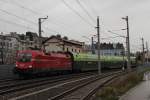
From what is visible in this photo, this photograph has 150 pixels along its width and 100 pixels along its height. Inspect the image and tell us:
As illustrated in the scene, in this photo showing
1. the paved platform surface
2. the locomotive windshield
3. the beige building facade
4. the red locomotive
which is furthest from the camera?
the beige building facade

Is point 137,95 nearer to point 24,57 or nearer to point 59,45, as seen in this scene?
point 24,57

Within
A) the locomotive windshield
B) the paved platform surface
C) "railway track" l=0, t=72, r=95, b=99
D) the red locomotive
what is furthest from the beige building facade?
the paved platform surface

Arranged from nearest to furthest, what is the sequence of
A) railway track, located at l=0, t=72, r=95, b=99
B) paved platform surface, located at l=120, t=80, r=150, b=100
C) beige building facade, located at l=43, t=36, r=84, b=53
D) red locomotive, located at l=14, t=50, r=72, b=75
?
paved platform surface, located at l=120, t=80, r=150, b=100
railway track, located at l=0, t=72, r=95, b=99
red locomotive, located at l=14, t=50, r=72, b=75
beige building facade, located at l=43, t=36, r=84, b=53

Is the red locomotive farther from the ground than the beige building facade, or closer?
closer

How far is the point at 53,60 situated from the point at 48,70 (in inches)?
69.8

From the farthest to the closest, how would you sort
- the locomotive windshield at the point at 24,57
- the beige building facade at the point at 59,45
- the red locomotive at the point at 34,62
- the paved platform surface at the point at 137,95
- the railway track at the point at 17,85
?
1. the beige building facade at the point at 59,45
2. the locomotive windshield at the point at 24,57
3. the red locomotive at the point at 34,62
4. the railway track at the point at 17,85
5. the paved platform surface at the point at 137,95

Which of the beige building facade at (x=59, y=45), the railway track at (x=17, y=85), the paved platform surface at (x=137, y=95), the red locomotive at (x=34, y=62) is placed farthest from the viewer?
the beige building facade at (x=59, y=45)

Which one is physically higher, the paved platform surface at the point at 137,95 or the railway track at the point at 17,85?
the railway track at the point at 17,85

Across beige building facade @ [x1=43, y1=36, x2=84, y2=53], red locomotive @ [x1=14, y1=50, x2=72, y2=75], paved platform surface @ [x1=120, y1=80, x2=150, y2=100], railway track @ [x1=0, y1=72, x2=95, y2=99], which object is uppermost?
beige building facade @ [x1=43, y1=36, x2=84, y2=53]

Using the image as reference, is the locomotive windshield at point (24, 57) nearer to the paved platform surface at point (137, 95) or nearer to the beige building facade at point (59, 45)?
the paved platform surface at point (137, 95)

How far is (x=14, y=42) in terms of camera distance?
5600 inches

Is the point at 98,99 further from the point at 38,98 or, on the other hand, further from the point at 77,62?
the point at 77,62

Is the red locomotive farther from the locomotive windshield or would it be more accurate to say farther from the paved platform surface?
the paved platform surface

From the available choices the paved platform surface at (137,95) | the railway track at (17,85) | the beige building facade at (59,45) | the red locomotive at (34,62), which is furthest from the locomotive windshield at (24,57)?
the beige building facade at (59,45)
